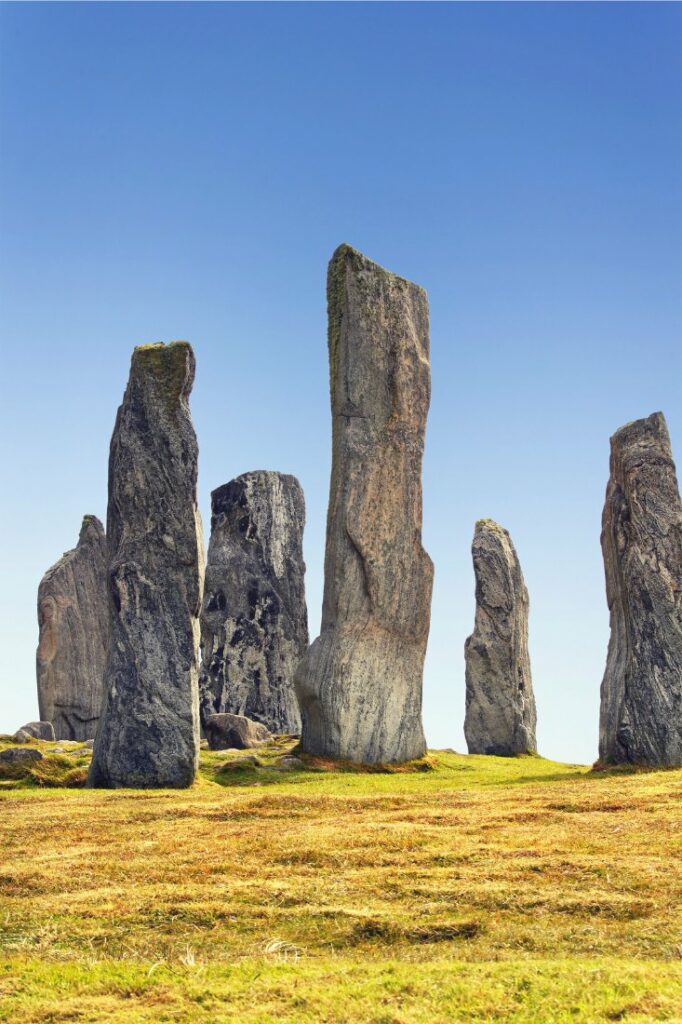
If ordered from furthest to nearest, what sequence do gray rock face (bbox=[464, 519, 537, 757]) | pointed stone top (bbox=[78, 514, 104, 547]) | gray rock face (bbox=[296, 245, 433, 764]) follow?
pointed stone top (bbox=[78, 514, 104, 547]) < gray rock face (bbox=[464, 519, 537, 757]) < gray rock face (bbox=[296, 245, 433, 764])

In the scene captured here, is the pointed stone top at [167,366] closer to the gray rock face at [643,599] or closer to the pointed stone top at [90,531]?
the gray rock face at [643,599]

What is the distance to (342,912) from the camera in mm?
7902

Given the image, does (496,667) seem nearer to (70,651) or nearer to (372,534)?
(372,534)

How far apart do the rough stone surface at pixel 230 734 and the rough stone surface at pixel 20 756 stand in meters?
5.26

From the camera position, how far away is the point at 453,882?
8.80 meters

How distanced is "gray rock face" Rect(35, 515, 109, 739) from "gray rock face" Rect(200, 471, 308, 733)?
2956 millimetres

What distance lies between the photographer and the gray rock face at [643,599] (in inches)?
746

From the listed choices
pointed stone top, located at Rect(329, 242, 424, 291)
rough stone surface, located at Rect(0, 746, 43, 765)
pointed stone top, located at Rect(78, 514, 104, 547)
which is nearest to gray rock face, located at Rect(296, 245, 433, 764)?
pointed stone top, located at Rect(329, 242, 424, 291)

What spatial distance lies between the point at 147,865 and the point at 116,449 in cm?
969

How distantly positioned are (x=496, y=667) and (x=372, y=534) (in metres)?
8.89

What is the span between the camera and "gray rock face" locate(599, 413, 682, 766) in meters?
Answer: 19.0

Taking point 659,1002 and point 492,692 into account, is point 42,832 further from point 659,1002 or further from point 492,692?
point 492,692

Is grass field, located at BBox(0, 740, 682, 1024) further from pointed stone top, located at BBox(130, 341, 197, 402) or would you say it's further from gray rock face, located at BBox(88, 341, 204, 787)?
pointed stone top, located at BBox(130, 341, 197, 402)

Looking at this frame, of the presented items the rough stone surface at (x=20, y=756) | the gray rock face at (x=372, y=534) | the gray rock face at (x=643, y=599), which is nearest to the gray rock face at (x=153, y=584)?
the rough stone surface at (x=20, y=756)
